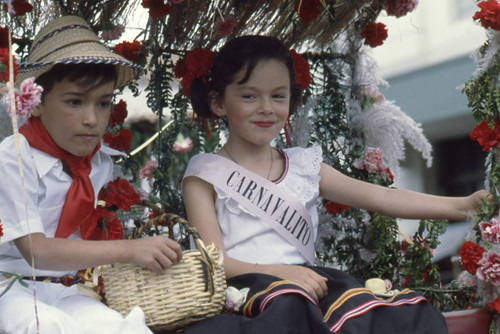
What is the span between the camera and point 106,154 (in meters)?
2.72

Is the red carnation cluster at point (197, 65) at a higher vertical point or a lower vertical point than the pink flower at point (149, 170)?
higher

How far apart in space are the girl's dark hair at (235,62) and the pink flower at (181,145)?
53 cm

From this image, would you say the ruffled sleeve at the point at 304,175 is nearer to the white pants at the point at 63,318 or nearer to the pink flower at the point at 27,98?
the white pants at the point at 63,318

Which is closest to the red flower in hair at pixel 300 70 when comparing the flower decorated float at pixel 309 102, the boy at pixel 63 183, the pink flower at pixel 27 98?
the flower decorated float at pixel 309 102

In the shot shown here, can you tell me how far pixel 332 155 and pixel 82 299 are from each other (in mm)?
1755

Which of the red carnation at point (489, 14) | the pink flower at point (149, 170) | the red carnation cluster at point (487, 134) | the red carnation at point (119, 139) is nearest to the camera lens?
the red carnation at point (489, 14)

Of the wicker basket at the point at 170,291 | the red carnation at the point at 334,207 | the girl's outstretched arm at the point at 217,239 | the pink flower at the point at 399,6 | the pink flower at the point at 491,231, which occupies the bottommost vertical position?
the wicker basket at the point at 170,291

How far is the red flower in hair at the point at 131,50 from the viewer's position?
3173 millimetres

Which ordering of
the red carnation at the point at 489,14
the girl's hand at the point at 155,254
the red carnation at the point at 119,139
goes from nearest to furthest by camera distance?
the girl's hand at the point at 155,254 → the red carnation at the point at 489,14 → the red carnation at the point at 119,139

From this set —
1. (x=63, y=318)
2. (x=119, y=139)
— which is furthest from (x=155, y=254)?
(x=119, y=139)

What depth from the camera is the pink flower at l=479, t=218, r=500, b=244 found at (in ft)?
8.40

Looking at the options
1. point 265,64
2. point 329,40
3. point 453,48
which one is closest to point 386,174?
point 329,40

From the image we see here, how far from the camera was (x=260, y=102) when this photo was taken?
111 inches

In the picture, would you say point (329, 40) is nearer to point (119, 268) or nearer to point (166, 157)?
point (166, 157)
